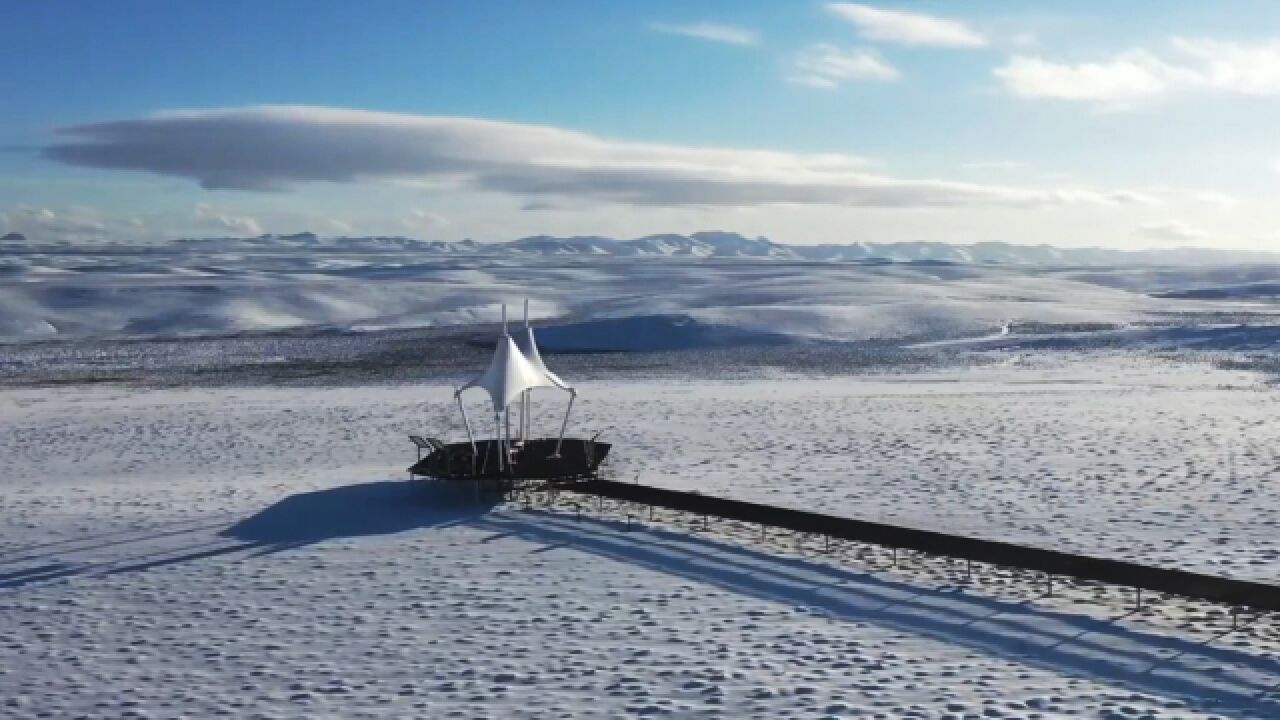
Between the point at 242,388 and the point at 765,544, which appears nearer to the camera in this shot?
the point at 765,544

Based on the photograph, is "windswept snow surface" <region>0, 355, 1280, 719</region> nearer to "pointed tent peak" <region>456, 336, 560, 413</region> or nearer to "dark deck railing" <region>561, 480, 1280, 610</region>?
"dark deck railing" <region>561, 480, 1280, 610</region>

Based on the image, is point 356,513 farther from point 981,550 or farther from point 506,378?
point 981,550

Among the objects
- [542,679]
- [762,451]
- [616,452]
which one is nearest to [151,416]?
[616,452]

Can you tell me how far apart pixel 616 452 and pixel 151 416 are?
40.5 ft

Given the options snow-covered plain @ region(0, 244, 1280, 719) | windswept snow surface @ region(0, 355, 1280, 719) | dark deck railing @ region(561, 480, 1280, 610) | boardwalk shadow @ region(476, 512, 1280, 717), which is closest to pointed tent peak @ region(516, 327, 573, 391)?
snow-covered plain @ region(0, 244, 1280, 719)

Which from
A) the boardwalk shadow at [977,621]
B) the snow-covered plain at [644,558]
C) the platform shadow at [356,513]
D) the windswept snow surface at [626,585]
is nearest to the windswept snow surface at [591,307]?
the snow-covered plain at [644,558]

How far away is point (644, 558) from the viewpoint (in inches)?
571

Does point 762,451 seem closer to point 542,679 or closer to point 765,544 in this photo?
point 765,544

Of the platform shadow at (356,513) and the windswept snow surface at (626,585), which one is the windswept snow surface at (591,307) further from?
the platform shadow at (356,513)

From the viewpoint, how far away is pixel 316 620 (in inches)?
477

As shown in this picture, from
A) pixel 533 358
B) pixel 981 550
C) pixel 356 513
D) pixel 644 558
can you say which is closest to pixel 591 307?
pixel 533 358

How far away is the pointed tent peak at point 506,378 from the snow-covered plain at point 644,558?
5.45 ft

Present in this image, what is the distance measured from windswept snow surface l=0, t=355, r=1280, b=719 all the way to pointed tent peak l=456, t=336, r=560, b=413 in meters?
1.74

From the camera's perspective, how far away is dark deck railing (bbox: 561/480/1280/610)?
454 inches
